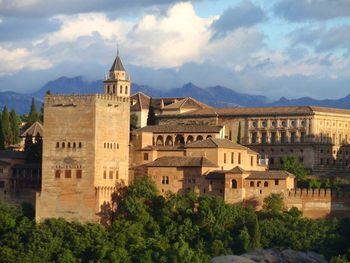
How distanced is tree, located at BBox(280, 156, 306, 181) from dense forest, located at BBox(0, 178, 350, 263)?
9.64 metres

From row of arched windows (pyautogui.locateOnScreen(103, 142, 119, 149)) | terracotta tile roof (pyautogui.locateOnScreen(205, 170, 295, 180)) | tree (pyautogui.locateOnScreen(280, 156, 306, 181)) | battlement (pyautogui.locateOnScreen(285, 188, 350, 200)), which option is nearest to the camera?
terracotta tile roof (pyautogui.locateOnScreen(205, 170, 295, 180))

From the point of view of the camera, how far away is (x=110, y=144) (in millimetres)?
67000

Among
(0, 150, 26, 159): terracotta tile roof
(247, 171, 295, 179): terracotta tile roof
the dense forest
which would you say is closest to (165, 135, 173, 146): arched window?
the dense forest

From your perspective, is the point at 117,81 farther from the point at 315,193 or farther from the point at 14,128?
the point at 315,193

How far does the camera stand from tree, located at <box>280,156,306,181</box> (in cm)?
7512

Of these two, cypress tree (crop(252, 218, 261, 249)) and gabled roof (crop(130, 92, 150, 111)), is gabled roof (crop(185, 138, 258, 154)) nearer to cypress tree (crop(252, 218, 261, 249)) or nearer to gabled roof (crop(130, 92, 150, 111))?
cypress tree (crop(252, 218, 261, 249))

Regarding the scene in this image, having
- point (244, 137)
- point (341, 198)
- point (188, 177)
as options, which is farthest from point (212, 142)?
point (244, 137)

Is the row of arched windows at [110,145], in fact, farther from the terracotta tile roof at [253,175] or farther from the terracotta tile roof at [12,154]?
the terracotta tile roof at [12,154]

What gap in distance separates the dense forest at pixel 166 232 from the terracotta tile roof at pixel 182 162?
1.50 meters

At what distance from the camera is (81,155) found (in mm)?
66000

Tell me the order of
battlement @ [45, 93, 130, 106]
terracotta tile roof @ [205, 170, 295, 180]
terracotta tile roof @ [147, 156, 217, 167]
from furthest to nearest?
terracotta tile roof @ [147, 156, 217, 167]
battlement @ [45, 93, 130, 106]
terracotta tile roof @ [205, 170, 295, 180]

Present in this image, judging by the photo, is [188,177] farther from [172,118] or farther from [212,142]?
[172,118]

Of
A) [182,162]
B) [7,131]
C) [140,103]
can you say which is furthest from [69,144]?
[140,103]

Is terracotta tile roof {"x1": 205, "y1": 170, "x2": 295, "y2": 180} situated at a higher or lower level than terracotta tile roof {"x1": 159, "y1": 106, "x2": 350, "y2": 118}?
lower
